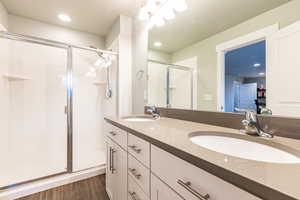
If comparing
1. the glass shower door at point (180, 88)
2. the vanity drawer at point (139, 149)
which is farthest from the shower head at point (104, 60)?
the vanity drawer at point (139, 149)

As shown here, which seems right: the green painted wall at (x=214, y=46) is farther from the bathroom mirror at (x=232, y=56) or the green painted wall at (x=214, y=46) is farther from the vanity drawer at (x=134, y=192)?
the vanity drawer at (x=134, y=192)

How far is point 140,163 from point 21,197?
5.27 feet

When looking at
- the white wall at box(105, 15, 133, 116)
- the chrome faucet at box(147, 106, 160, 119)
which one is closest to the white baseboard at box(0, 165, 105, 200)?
the white wall at box(105, 15, 133, 116)

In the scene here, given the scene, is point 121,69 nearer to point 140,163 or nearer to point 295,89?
point 140,163

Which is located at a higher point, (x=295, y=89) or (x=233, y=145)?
(x=295, y=89)

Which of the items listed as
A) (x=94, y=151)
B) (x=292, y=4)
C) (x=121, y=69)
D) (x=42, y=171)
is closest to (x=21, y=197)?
(x=42, y=171)

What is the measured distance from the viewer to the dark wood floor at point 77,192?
1.46 meters

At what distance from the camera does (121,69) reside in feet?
6.22

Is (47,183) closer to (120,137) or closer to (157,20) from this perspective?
(120,137)

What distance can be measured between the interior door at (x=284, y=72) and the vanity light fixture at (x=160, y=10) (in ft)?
3.03

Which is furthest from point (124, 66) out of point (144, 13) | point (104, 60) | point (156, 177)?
point (156, 177)

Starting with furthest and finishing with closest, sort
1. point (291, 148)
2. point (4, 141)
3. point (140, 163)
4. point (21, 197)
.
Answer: point (4, 141), point (21, 197), point (140, 163), point (291, 148)

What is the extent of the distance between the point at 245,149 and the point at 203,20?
107cm

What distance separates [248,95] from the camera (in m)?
0.85
